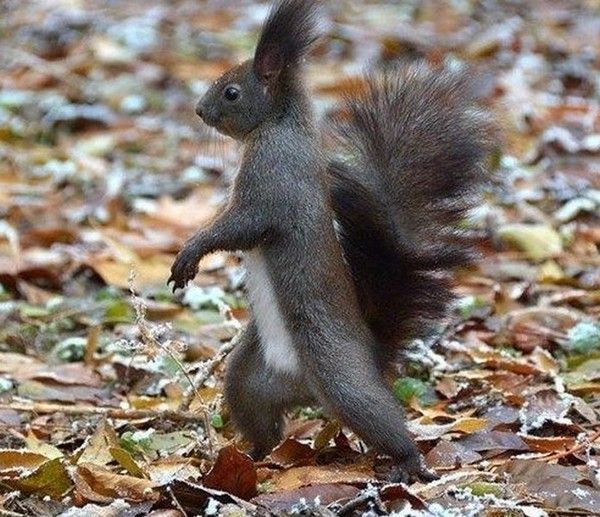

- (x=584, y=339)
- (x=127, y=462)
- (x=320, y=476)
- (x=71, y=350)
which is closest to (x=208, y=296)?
(x=71, y=350)

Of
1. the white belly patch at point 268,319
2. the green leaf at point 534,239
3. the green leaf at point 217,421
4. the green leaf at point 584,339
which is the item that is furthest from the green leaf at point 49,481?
the green leaf at point 534,239

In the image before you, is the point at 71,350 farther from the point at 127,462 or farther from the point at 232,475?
the point at 232,475

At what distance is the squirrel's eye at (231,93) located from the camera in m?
3.32

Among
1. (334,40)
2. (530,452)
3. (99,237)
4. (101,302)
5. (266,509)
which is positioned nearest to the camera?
(266,509)

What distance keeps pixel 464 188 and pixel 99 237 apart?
7.44 ft

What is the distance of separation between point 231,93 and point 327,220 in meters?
0.44

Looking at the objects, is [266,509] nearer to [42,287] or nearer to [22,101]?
[42,287]

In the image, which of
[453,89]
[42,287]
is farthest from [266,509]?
[42,287]

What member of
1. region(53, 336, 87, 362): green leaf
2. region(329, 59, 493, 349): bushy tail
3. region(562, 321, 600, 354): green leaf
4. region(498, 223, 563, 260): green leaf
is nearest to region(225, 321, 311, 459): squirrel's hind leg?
region(329, 59, 493, 349): bushy tail

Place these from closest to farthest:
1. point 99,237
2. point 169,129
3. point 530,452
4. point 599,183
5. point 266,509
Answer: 1. point 266,509
2. point 530,452
3. point 99,237
4. point 599,183
5. point 169,129

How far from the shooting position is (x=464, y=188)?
3.31m

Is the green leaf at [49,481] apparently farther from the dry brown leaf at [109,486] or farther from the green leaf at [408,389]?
the green leaf at [408,389]

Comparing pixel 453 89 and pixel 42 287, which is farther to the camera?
pixel 42 287

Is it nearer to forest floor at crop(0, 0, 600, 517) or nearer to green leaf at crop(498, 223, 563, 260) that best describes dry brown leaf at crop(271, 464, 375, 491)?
forest floor at crop(0, 0, 600, 517)
